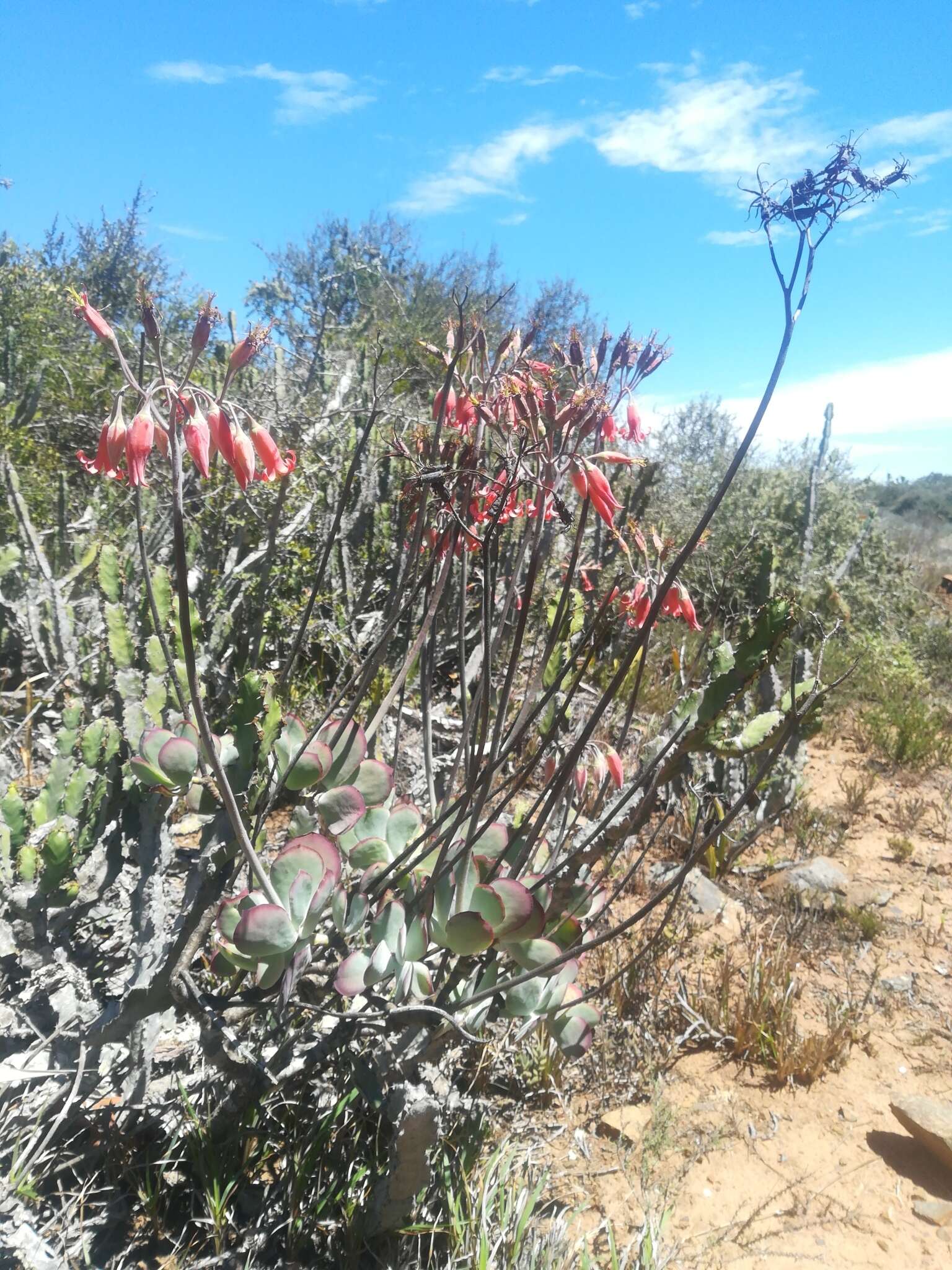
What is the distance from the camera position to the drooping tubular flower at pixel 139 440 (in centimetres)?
148

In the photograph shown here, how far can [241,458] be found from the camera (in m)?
1.56

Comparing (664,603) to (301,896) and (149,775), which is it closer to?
(301,896)

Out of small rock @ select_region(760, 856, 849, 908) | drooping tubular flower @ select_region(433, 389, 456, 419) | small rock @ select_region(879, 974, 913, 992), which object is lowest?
small rock @ select_region(879, 974, 913, 992)

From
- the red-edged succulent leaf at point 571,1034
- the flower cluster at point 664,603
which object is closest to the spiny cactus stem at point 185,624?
the red-edged succulent leaf at point 571,1034

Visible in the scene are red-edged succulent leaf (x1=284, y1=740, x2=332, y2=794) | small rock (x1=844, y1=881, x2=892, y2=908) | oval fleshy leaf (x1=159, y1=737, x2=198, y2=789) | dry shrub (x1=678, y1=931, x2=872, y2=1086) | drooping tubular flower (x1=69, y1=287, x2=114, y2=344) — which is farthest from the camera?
small rock (x1=844, y1=881, x2=892, y2=908)

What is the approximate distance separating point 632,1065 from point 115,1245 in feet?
5.31

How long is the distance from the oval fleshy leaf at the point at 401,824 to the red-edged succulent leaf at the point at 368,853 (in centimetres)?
6

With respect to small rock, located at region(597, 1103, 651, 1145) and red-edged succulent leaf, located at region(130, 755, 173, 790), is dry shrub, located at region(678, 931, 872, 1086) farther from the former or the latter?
red-edged succulent leaf, located at region(130, 755, 173, 790)

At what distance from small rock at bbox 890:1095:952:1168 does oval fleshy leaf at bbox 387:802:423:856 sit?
202 centimetres

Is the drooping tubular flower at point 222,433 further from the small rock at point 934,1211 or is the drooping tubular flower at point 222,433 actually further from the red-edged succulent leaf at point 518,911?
the small rock at point 934,1211

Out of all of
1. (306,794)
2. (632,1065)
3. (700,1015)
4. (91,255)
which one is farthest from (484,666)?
(91,255)

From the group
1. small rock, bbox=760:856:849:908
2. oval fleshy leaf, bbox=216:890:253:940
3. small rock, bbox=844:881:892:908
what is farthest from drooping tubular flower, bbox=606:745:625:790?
small rock, bbox=844:881:892:908

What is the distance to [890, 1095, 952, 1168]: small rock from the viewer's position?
2514mm

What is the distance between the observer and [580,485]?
175 cm
